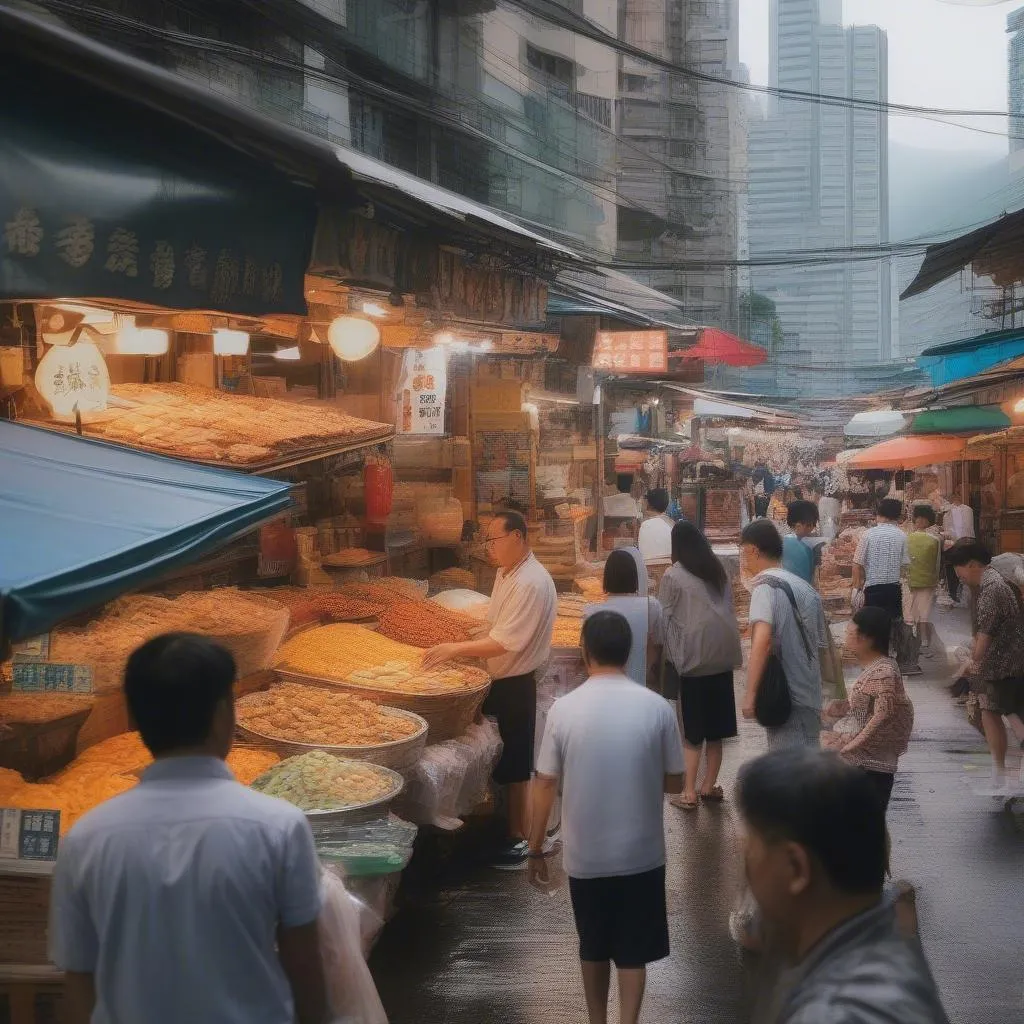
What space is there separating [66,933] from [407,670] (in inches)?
199

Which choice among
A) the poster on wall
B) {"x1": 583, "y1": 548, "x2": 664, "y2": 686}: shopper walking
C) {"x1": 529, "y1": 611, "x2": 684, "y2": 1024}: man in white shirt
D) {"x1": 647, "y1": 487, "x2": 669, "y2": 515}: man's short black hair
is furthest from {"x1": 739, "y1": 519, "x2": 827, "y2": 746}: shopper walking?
{"x1": 647, "y1": 487, "x2": 669, "y2": 515}: man's short black hair

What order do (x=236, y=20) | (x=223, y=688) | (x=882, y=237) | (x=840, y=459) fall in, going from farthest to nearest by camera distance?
(x=882, y=237) → (x=840, y=459) → (x=236, y=20) → (x=223, y=688)

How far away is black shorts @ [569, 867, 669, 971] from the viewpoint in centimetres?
492

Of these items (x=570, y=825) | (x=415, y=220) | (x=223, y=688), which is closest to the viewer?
(x=223, y=688)

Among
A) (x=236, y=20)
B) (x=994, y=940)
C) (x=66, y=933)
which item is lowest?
(x=994, y=940)

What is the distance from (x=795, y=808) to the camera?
218 cm

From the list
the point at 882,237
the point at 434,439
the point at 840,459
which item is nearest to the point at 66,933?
the point at 434,439

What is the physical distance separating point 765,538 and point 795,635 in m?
0.78

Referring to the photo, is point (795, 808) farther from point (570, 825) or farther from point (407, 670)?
point (407, 670)

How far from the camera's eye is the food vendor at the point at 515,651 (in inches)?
307

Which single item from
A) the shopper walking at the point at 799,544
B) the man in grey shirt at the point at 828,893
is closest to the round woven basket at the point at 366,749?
the shopper walking at the point at 799,544

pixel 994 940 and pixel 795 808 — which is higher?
pixel 795 808

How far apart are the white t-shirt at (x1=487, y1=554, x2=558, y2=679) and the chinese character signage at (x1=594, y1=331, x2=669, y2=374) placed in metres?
9.63

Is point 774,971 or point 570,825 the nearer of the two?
point 774,971
